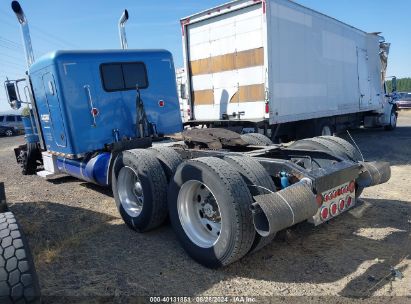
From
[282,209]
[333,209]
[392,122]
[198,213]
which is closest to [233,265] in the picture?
[198,213]

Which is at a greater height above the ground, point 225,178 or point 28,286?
point 225,178

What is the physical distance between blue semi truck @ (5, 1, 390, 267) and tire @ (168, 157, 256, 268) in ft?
0.04

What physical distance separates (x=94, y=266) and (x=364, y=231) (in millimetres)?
3176

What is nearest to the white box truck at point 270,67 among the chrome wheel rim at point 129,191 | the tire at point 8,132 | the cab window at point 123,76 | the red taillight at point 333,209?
the cab window at point 123,76

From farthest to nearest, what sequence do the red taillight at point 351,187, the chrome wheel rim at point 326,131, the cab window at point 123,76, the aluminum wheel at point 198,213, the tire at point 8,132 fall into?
the tire at point 8,132 → the chrome wheel rim at point 326,131 → the cab window at point 123,76 → the red taillight at point 351,187 → the aluminum wheel at point 198,213

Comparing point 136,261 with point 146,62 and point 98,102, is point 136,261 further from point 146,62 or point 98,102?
point 146,62

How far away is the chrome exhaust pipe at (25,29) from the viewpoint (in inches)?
294

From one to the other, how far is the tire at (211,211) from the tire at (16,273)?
1.66 metres

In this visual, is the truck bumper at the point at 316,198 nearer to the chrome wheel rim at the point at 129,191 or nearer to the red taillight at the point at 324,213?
the red taillight at the point at 324,213

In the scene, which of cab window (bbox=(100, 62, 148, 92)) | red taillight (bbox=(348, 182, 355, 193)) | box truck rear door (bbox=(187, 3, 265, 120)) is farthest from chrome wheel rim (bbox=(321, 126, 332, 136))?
red taillight (bbox=(348, 182, 355, 193))

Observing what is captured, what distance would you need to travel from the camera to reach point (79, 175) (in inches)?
259

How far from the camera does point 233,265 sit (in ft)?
12.1

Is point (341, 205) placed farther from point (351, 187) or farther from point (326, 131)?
point (326, 131)

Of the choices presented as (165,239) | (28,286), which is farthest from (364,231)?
(28,286)
